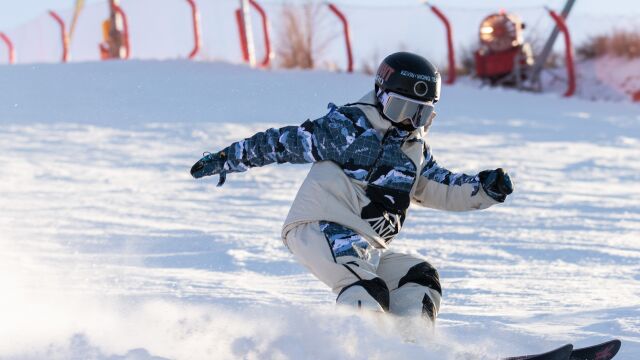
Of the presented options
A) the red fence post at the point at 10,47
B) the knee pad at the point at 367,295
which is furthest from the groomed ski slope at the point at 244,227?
the red fence post at the point at 10,47

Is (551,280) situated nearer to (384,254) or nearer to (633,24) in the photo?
(384,254)

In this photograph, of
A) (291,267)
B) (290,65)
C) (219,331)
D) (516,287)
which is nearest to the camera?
(219,331)

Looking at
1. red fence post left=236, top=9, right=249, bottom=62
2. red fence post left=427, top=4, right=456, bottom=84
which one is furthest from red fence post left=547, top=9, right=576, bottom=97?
red fence post left=236, top=9, right=249, bottom=62

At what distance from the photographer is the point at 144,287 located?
235 inches

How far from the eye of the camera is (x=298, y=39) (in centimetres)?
1900

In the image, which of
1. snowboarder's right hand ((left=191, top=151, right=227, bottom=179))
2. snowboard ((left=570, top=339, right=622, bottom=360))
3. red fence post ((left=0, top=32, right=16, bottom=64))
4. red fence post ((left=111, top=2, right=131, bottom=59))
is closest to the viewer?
snowboard ((left=570, top=339, right=622, bottom=360))

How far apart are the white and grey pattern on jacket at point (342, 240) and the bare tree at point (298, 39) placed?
14412 millimetres

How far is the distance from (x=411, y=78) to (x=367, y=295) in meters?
0.80

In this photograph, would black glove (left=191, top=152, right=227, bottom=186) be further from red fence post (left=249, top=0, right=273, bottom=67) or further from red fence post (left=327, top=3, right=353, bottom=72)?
red fence post (left=249, top=0, right=273, bottom=67)

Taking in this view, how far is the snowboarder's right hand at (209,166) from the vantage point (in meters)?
4.54

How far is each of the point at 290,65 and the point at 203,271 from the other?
1237cm

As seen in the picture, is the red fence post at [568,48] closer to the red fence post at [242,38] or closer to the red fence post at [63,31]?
the red fence post at [242,38]

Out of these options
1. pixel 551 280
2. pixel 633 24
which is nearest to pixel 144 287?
pixel 551 280

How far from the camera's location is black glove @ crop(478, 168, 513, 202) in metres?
4.43
